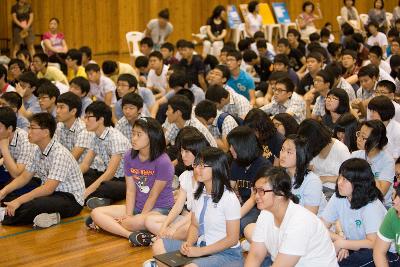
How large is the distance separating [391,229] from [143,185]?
2345 mm

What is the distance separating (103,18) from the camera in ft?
51.7

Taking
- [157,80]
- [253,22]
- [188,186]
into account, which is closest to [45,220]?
[188,186]

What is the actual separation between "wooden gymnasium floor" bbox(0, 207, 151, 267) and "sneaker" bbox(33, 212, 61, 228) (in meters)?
0.04

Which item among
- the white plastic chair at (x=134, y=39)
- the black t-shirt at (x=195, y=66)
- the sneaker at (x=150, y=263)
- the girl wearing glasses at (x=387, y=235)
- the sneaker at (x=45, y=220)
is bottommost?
the sneaker at (x=150, y=263)

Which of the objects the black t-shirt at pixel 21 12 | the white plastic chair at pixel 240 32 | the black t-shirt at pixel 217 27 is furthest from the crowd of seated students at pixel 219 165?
the white plastic chair at pixel 240 32

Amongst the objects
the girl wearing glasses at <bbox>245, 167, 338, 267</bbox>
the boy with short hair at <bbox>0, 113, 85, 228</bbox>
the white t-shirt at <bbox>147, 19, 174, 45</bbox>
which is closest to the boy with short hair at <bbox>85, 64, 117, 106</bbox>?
the boy with short hair at <bbox>0, 113, 85, 228</bbox>

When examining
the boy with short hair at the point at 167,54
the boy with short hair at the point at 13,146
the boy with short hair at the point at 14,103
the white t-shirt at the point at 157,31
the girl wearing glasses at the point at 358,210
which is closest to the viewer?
the girl wearing glasses at the point at 358,210

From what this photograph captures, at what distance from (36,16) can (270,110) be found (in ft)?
26.8

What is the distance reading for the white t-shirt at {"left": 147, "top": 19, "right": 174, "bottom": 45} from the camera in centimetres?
1384

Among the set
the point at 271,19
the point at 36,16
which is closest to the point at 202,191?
the point at 36,16

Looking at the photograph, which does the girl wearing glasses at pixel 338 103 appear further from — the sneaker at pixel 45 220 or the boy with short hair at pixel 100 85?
the boy with short hair at pixel 100 85

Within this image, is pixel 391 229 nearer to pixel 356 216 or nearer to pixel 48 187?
pixel 356 216

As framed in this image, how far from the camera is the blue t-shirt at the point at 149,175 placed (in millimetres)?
5824

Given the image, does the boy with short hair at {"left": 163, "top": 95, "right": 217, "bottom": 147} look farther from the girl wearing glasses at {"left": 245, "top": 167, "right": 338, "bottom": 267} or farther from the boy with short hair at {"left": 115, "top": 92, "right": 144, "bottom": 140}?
the girl wearing glasses at {"left": 245, "top": 167, "right": 338, "bottom": 267}
